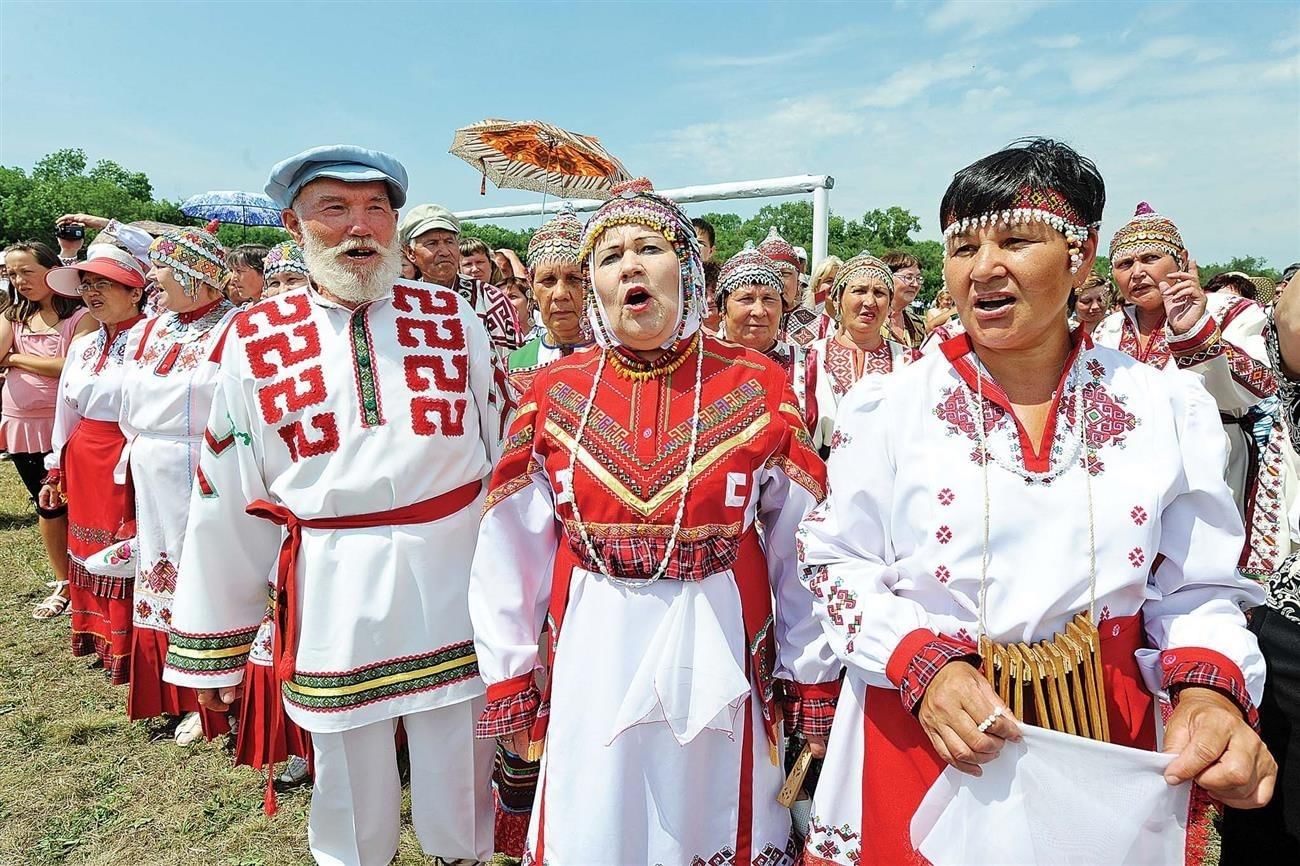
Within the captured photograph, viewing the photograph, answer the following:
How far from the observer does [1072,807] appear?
56.3 inches

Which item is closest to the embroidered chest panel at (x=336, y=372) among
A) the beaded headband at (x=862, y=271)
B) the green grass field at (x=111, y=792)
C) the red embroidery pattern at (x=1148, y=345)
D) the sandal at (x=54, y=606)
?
the green grass field at (x=111, y=792)

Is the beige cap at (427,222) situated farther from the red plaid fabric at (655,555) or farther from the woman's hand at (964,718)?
the woman's hand at (964,718)

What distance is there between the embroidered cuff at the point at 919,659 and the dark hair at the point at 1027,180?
2.86 ft

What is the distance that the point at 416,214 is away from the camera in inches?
204

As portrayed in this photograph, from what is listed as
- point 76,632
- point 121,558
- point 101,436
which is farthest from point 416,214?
point 76,632

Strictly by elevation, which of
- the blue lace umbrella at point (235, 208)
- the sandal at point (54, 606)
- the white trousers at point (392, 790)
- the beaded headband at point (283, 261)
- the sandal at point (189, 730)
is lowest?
the sandal at point (189, 730)

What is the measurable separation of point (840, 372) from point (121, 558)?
4109 millimetres

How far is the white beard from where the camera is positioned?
2486 mm

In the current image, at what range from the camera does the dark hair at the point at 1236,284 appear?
7020 mm

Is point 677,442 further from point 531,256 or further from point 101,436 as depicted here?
point 101,436

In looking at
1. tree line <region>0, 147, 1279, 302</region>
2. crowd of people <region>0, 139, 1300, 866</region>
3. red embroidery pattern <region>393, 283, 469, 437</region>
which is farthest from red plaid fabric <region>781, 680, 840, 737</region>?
tree line <region>0, 147, 1279, 302</region>

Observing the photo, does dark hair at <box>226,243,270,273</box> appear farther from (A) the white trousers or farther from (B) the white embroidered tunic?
(A) the white trousers

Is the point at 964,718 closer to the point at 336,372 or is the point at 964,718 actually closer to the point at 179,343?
the point at 336,372

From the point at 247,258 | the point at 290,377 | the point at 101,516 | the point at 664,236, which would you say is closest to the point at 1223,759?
the point at 664,236
